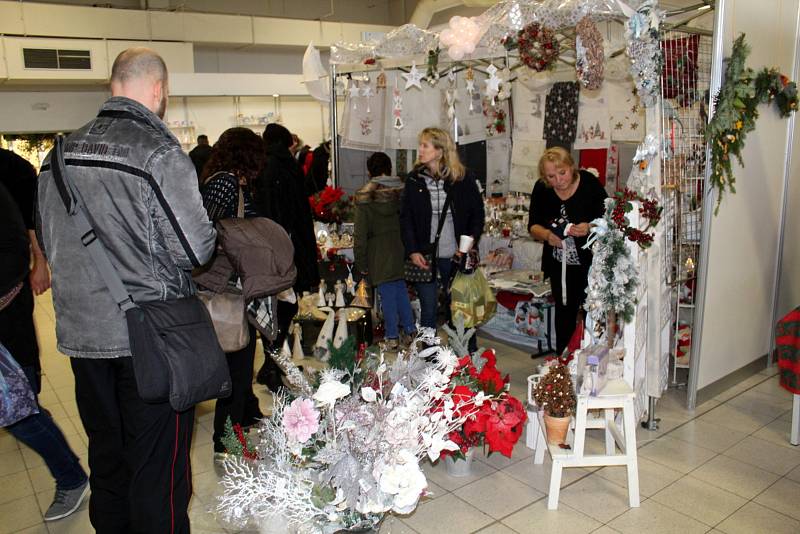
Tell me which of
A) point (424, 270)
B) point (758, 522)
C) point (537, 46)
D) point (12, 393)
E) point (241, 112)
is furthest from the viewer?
point (241, 112)

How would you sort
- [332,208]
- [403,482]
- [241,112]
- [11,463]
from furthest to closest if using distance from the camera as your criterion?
1. [241,112]
2. [332,208]
3. [11,463]
4. [403,482]

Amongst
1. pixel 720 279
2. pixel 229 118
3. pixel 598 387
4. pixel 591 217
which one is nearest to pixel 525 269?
pixel 591 217

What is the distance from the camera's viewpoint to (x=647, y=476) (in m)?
2.97

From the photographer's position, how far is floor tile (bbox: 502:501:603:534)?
2576mm

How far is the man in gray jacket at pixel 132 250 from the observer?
5.87ft

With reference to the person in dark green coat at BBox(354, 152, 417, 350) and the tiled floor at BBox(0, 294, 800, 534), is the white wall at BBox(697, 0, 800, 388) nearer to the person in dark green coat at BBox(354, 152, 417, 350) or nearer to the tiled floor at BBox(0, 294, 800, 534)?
the tiled floor at BBox(0, 294, 800, 534)

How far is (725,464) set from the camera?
3.06m

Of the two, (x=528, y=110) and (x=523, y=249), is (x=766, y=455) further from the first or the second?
(x=528, y=110)

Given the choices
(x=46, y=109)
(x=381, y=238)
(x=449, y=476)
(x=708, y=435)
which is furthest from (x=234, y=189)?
(x=46, y=109)

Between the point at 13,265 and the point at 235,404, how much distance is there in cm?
109

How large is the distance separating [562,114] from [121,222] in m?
3.90

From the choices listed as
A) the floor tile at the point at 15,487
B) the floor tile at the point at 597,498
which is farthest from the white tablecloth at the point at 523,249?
the floor tile at the point at 15,487

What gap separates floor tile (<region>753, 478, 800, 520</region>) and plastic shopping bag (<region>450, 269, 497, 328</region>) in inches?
72.8

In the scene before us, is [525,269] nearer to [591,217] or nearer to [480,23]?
[591,217]
